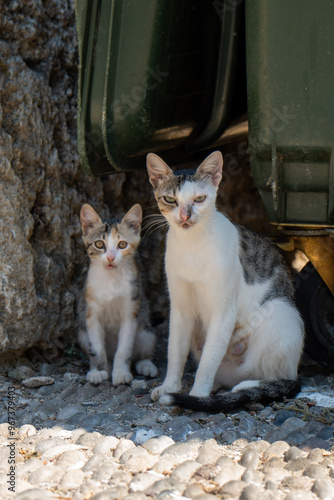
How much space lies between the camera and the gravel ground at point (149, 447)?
6.55ft

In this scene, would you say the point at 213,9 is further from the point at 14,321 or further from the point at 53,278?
the point at 14,321

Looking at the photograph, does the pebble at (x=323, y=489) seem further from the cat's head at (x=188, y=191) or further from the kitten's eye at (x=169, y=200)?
the kitten's eye at (x=169, y=200)

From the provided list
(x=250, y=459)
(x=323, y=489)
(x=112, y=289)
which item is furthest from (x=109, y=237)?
(x=323, y=489)

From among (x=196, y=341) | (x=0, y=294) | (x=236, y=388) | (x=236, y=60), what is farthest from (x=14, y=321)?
(x=236, y=60)

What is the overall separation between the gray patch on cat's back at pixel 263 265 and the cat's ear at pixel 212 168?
1.32ft

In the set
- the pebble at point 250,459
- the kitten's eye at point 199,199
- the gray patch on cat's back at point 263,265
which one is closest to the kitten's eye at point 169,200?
the kitten's eye at point 199,199

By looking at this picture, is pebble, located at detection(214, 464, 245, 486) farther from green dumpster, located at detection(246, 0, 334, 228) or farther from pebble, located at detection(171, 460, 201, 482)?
green dumpster, located at detection(246, 0, 334, 228)

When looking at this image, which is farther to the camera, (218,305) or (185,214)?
(218,305)

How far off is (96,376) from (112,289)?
51cm

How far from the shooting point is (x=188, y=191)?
2943mm

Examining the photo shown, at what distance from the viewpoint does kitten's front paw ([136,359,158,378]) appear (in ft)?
11.7

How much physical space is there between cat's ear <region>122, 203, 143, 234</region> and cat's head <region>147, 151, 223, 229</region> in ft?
1.80

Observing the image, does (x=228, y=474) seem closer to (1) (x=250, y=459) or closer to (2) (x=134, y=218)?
(1) (x=250, y=459)

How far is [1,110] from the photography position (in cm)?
326
